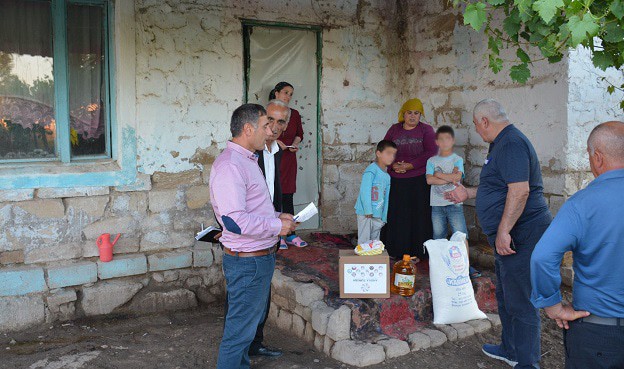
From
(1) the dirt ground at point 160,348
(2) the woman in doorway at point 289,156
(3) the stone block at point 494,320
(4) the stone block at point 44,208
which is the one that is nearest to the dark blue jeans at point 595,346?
(1) the dirt ground at point 160,348

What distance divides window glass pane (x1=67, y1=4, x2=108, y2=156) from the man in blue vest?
349 centimetres

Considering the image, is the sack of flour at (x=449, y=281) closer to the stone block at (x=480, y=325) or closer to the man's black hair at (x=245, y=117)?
the stone block at (x=480, y=325)

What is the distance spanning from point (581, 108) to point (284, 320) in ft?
10.8

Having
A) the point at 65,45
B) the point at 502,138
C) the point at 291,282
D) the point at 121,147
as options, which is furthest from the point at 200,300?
the point at 502,138

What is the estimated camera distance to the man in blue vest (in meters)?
3.67

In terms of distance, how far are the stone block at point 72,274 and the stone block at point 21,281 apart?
8 centimetres

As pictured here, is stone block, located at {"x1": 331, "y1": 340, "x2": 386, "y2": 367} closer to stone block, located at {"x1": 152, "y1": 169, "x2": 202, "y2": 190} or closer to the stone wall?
the stone wall

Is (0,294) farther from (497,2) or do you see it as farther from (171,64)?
(497,2)

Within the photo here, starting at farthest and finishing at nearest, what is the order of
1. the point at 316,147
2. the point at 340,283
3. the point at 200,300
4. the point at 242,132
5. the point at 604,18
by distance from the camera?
the point at 316,147, the point at 200,300, the point at 340,283, the point at 242,132, the point at 604,18

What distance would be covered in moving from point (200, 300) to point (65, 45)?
275 centimetres

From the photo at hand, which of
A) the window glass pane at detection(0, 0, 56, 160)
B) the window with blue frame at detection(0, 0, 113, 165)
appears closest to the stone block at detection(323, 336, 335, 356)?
the window with blue frame at detection(0, 0, 113, 165)

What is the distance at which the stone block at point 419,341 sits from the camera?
4.30 metres

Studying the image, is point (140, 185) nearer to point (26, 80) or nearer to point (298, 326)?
point (26, 80)

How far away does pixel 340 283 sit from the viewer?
14.6 feet
